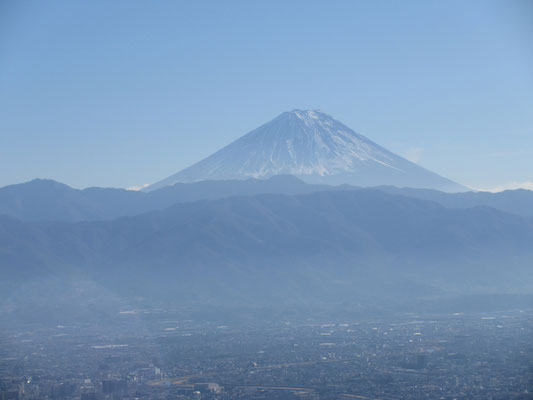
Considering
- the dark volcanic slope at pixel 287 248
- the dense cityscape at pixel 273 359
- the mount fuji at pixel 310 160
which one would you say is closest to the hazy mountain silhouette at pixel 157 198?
the dark volcanic slope at pixel 287 248

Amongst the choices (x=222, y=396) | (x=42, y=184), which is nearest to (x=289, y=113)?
(x=42, y=184)

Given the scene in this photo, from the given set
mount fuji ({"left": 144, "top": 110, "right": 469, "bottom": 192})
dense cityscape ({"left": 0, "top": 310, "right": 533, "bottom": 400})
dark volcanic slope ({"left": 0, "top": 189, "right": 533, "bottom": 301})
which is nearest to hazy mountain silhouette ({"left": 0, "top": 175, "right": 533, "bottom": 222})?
dark volcanic slope ({"left": 0, "top": 189, "right": 533, "bottom": 301})

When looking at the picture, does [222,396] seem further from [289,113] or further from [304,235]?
[289,113]

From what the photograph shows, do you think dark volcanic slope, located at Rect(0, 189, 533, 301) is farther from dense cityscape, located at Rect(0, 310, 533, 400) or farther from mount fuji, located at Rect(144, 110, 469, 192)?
mount fuji, located at Rect(144, 110, 469, 192)

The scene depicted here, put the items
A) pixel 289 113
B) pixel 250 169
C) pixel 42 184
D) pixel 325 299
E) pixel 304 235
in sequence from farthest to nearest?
pixel 289 113 < pixel 250 169 < pixel 42 184 < pixel 304 235 < pixel 325 299

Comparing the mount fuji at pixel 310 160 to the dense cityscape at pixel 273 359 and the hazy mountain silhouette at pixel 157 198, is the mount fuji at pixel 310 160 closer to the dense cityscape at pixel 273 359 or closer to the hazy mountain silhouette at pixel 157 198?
the hazy mountain silhouette at pixel 157 198

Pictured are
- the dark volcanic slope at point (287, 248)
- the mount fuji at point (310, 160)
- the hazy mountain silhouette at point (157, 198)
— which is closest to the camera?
the dark volcanic slope at point (287, 248)
